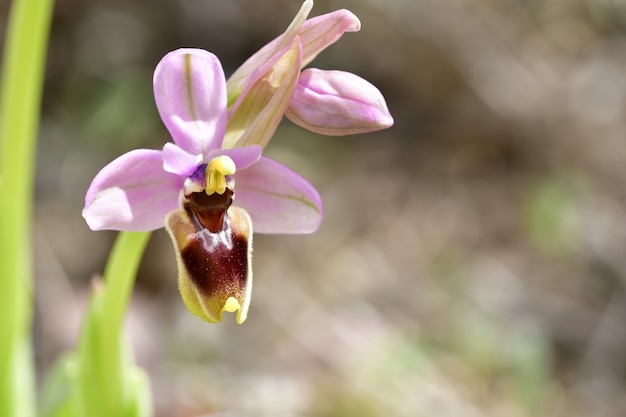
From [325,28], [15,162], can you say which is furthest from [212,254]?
[15,162]

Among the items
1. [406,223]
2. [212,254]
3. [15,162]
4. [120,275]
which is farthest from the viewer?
[406,223]

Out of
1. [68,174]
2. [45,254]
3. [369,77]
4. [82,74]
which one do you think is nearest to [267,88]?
[45,254]

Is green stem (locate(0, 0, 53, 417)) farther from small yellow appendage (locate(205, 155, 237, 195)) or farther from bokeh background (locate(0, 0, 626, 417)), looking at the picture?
bokeh background (locate(0, 0, 626, 417))

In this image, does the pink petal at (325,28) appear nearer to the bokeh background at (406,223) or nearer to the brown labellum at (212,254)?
the brown labellum at (212,254)

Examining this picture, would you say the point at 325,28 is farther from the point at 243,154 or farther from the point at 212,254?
the point at 212,254

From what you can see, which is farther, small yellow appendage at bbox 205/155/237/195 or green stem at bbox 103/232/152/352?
green stem at bbox 103/232/152/352

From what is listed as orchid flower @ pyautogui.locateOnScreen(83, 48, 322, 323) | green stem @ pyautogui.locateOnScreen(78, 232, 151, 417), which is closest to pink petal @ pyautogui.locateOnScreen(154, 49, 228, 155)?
orchid flower @ pyautogui.locateOnScreen(83, 48, 322, 323)

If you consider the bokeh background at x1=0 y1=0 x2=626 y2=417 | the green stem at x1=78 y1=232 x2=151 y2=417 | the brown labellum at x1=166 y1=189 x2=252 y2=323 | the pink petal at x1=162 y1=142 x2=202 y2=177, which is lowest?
the bokeh background at x1=0 y1=0 x2=626 y2=417
